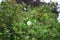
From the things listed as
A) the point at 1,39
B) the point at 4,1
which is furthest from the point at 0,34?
the point at 4,1

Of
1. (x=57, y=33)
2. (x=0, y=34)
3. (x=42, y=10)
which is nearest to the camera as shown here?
(x=0, y=34)

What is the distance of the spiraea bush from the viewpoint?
4523 mm

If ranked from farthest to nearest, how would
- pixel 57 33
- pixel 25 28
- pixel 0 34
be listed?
1. pixel 57 33
2. pixel 25 28
3. pixel 0 34

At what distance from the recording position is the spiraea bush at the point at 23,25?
4.52 m

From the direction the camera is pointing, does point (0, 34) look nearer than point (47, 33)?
Yes

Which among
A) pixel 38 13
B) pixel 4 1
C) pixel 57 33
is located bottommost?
pixel 57 33

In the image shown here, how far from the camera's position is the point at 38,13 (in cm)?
523

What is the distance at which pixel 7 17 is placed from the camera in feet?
15.3

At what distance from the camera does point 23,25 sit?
4.60 metres

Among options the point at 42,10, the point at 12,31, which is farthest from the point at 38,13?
the point at 12,31

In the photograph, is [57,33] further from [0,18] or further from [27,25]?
[0,18]

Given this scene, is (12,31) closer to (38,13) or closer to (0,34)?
(0,34)

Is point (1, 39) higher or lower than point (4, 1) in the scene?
lower

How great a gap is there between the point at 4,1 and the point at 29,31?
3.00 feet
